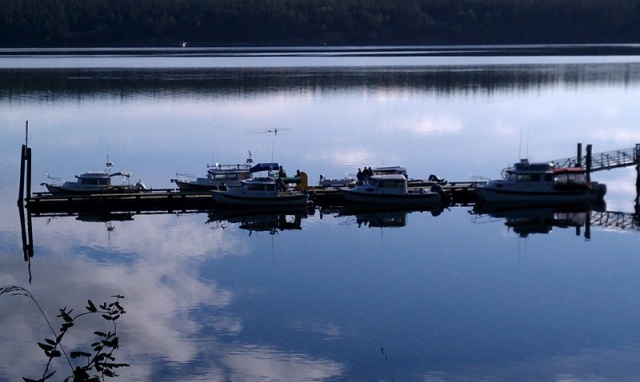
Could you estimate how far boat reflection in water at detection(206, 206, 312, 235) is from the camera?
2520 cm

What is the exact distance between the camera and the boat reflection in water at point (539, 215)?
25.4 meters

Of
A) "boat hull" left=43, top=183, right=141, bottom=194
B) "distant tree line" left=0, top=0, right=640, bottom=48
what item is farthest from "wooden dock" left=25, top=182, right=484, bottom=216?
"distant tree line" left=0, top=0, right=640, bottom=48

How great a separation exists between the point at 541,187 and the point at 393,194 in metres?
3.75

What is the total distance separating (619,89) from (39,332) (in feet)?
156

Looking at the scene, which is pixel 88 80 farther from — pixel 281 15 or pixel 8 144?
pixel 281 15

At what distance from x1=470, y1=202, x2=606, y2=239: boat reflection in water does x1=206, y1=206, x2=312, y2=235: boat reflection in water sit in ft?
14.2

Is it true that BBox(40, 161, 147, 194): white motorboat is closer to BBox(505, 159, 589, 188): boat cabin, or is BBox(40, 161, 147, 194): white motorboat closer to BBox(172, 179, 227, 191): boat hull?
BBox(172, 179, 227, 191): boat hull

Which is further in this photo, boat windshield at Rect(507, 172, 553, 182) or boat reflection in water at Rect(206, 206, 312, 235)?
boat windshield at Rect(507, 172, 553, 182)

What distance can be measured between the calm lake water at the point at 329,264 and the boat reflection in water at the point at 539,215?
14 cm

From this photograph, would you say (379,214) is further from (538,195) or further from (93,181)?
(93,181)

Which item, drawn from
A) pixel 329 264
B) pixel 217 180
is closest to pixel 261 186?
pixel 217 180

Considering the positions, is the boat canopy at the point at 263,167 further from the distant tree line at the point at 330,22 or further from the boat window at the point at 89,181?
the distant tree line at the point at 330,22

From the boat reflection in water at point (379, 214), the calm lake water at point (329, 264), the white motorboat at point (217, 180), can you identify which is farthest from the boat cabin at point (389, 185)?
the white motorboat at point (217, 180)

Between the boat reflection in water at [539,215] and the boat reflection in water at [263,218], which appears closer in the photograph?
the boat reflection in water at [263,218]
